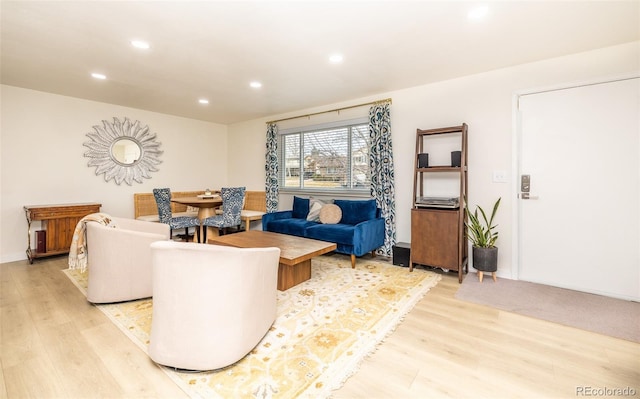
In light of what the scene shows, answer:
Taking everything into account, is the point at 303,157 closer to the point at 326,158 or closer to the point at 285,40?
the point at 326,158

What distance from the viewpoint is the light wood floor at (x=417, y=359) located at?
156cm

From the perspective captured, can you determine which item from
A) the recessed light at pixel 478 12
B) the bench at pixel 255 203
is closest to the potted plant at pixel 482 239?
the recessed light at pixel 478 12

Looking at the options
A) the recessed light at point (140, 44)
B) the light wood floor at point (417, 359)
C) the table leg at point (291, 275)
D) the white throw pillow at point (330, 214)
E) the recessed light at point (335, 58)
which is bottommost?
the light wood floor at point (417, 359)

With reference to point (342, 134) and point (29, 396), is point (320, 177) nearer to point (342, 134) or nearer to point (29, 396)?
point (342, 134)

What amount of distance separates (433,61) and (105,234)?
364 cm

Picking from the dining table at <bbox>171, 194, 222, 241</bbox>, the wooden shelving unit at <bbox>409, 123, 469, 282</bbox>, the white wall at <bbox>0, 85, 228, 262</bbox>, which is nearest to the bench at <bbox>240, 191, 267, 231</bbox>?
the dining table at <bbox>171, 194, 222, 241</bbox>

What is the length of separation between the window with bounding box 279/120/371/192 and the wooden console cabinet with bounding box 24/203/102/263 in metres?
3.26

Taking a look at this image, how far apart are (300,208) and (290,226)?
0.64 meters

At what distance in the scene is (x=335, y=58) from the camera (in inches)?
118

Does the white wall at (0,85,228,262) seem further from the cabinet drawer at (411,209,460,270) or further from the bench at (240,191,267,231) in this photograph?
the cabinet drawer at (411,209,460,270)

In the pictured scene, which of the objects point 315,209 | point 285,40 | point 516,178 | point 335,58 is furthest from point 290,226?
point 516,178

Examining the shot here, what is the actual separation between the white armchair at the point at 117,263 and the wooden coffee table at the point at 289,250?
87cm

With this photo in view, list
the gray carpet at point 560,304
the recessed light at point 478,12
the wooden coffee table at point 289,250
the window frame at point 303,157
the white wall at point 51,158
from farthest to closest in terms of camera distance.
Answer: the window frame at point 303,157 → the white wall at point 51,158 → the wooden coffee table at point 289,250 → the gray carpet at point 560,304 → the recessed light at point 478,12

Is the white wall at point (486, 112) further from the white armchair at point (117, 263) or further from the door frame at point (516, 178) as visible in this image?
the white armchair at point (117, 263)
